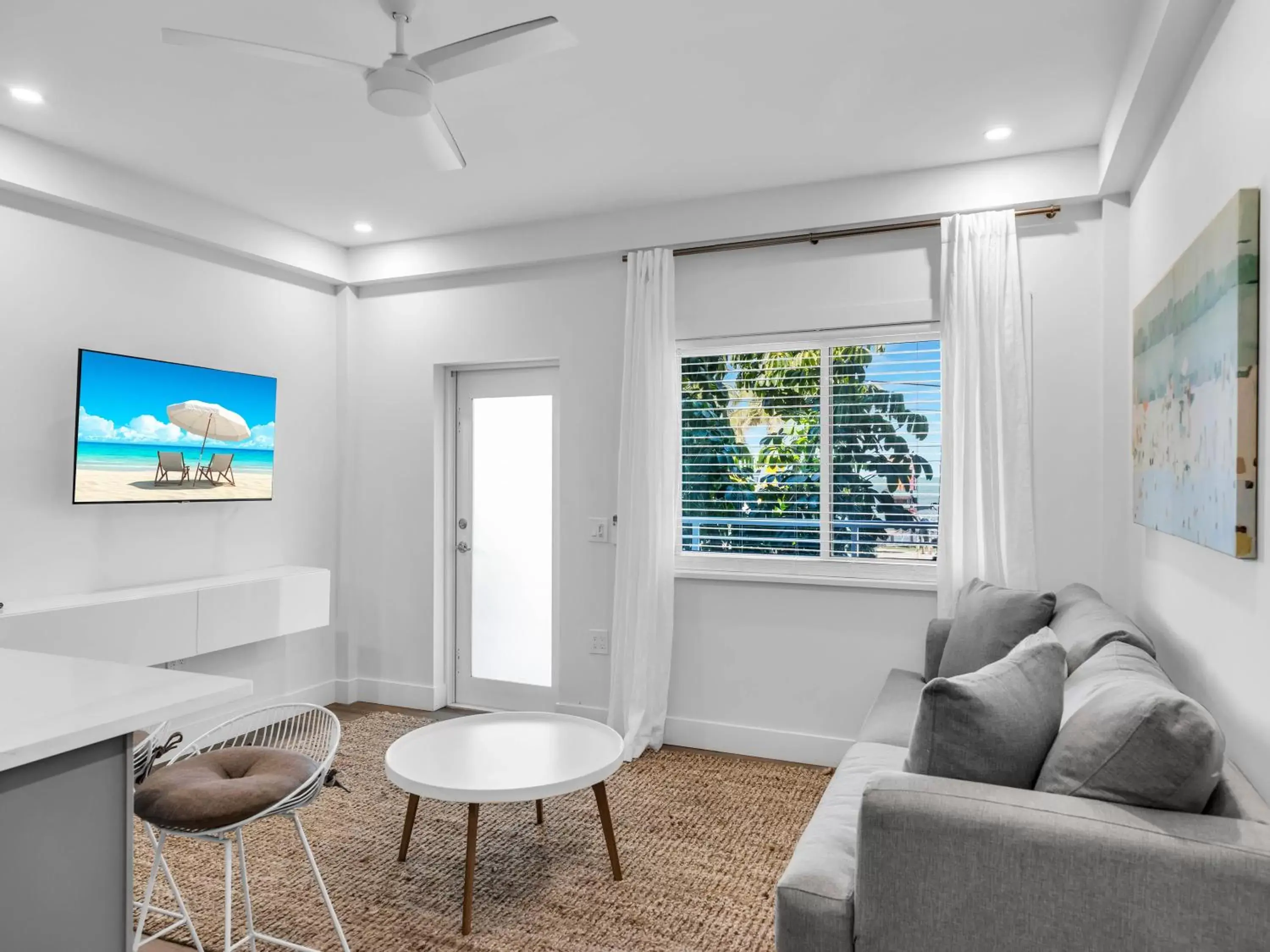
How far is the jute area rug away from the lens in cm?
239

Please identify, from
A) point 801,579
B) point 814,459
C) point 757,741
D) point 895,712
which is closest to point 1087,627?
point 895,712

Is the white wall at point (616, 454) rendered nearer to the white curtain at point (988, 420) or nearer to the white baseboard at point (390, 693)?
the white baseboard at point (390, 693)

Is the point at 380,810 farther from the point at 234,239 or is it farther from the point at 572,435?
the point at 234,239

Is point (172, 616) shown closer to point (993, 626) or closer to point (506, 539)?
point (506, 539)

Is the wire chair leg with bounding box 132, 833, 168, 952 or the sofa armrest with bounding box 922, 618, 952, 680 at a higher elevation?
the sofa armrest with bounding box 922, 618, 952, 680

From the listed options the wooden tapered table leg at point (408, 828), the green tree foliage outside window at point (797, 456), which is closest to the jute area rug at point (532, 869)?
the wooden tapered table leg at point (408, 828)

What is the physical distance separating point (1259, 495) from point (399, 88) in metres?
2.37

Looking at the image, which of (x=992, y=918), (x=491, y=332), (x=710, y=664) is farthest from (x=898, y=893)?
(x=491, y=332)

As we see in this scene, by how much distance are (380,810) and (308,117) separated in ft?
8.79

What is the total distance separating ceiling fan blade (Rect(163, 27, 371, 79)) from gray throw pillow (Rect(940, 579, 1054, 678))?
2.67 meters

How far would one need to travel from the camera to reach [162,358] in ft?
12.8

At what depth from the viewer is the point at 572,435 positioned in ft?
14.5

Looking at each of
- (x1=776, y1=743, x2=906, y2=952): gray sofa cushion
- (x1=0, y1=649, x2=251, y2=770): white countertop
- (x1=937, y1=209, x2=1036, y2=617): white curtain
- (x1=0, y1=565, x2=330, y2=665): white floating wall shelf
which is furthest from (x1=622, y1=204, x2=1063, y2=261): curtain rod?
(x1=0, y1=649, x2=251, y2=770): white countertop

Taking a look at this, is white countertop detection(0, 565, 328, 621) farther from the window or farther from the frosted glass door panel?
the window
